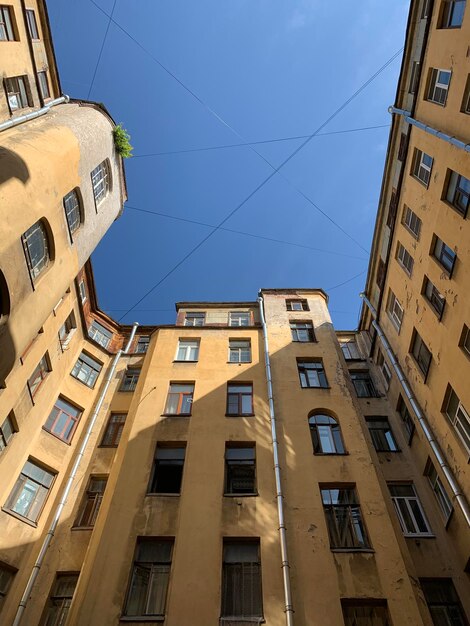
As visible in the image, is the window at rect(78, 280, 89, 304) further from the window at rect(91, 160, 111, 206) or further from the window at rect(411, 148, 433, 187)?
the window at rect(411, 148, 433, 187)

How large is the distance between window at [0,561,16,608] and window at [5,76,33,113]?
1691cm

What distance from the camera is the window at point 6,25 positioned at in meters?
16.1

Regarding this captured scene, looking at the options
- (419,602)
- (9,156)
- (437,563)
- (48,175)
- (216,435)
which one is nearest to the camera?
(419,602)

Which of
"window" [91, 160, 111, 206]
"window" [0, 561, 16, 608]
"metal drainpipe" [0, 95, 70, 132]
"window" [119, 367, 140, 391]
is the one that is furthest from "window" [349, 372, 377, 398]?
"metal drainpipe" [0, 95, 70, 132]

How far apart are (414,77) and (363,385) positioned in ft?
48.3

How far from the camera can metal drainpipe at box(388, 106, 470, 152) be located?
13.2 meters

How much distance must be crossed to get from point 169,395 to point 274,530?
738 centimetres

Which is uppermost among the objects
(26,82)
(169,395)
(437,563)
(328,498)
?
(26,82)

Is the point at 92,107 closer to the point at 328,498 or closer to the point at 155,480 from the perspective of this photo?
the point at 155,480

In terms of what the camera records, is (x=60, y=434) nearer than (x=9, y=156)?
No

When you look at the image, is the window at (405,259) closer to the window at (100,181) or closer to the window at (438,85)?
the window at (438,85)

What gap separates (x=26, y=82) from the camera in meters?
17.7

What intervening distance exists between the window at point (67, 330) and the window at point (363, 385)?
14.7m

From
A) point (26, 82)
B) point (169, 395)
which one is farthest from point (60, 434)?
point (26, 82)
